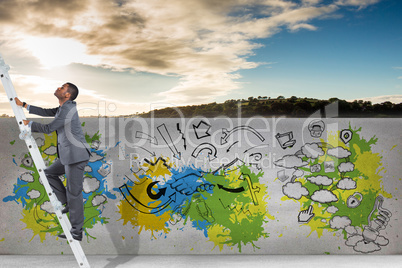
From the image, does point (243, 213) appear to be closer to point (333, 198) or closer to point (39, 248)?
point (333, 198)

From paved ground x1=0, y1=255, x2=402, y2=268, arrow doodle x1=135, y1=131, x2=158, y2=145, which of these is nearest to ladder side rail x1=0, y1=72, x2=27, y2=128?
arrow doodle x1=135, y1=131, x2=158, y2=145

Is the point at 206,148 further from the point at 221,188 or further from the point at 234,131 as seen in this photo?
the point at 221,188

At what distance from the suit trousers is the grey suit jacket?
110 millimetres

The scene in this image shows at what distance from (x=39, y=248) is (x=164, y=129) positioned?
2.40 metres

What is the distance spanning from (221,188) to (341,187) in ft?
5.47

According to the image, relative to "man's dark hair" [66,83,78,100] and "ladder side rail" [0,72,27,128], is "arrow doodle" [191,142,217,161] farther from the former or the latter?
"ladder side rail" [0,72,27,128]

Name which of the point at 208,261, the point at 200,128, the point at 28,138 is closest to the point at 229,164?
the point at 200,128

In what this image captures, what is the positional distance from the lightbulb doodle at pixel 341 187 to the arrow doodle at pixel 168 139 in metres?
1.39

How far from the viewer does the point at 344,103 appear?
500 centimetres

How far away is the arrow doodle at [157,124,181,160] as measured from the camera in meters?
4.69

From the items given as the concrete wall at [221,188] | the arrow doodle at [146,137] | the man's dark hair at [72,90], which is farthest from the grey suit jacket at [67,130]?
the arrow doodle at [146,137]

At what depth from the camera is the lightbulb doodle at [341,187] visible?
4707mm

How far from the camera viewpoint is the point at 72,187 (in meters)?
3.78

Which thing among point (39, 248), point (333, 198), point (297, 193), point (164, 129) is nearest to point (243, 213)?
point (297, 193)
